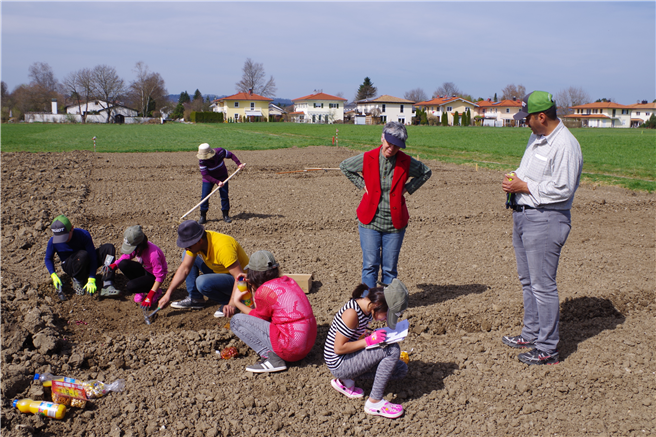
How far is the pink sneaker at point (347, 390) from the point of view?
3953mm

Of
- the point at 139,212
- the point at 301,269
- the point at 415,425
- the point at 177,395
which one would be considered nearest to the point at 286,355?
the point at 177,395

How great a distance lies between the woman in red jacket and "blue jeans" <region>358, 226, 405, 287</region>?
3.91 feet

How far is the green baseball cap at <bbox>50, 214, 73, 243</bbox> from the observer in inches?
219

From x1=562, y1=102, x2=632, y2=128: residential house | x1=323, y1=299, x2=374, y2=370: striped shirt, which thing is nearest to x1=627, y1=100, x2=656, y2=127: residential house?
x1=562, y1=102, x2=632, y2=128: residential house

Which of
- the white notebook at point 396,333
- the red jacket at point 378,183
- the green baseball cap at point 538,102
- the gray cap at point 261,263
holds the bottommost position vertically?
the white notebook at point 396,333

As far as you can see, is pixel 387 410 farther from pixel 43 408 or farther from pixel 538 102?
pixel 538 102

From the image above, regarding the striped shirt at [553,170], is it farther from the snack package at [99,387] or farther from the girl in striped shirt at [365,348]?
the snack package at [99,387]

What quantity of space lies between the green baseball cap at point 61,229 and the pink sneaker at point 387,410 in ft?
13.0

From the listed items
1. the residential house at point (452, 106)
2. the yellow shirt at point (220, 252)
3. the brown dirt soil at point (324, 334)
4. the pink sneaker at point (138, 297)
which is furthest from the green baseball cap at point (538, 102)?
the residential house at point (452, 106)

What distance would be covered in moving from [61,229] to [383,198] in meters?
3.61

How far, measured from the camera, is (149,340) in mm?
4773

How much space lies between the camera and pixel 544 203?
13.2ft

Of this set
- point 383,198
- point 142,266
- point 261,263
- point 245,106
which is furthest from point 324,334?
point 245,106

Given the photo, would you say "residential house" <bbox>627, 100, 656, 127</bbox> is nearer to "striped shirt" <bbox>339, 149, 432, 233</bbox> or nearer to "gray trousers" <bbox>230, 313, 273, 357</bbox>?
"striped shirt" <bbox>339, 149, 432, 233</bbox>
